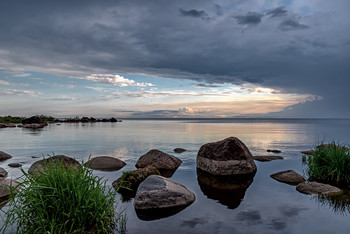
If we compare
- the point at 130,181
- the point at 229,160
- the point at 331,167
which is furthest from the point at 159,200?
the point at 331,167

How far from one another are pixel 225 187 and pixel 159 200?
4.37 m

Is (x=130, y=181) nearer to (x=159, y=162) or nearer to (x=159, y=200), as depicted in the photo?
(x=159, y=200)

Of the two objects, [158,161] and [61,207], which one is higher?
[61,207]

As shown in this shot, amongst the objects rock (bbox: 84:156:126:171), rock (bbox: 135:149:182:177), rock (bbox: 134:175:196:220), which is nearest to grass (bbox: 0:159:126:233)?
rock (bbox: 134:175:196:220)

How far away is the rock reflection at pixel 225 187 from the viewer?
1030cm

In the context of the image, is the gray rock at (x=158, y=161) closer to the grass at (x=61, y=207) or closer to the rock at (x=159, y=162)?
the rock at (x=159, y=162)

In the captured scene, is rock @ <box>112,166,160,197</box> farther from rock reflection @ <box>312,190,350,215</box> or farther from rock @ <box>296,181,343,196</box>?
rock reflection @ <box>312,190,350,215</box>

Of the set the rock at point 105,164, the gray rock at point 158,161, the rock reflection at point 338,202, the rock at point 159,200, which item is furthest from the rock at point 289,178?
the rock at point 105,164

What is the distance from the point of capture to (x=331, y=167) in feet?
40.8

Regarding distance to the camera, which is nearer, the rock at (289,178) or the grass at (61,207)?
the grass at (61,207)

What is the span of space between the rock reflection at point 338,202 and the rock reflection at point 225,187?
304 centimetres

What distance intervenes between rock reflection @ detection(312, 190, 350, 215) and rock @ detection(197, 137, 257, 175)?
4.62 meters

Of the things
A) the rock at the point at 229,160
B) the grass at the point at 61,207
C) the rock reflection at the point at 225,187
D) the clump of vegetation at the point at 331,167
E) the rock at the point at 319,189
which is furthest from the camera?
the rock at the point at 229,160

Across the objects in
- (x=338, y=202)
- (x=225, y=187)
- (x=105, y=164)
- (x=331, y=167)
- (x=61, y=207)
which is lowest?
(x=225, y=187)
